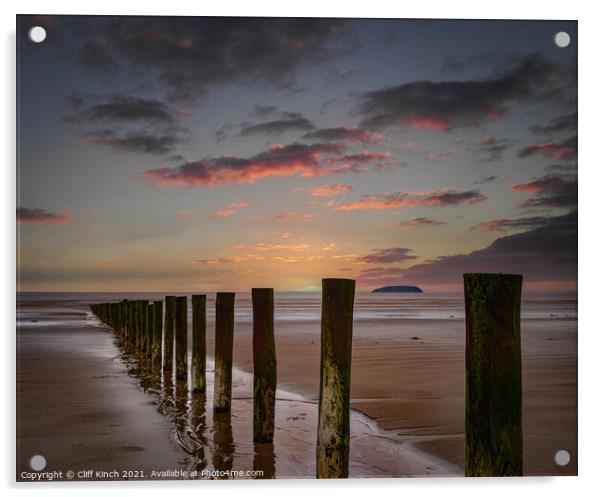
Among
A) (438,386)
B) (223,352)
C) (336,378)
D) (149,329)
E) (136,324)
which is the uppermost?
(336,378)

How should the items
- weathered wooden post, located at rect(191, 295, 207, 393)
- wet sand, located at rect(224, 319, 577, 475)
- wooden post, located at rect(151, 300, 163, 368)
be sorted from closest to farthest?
wet sand, located at rect(224, 319, 577, 475)
weathered wooden post, located at rect(191, 295, 207, 393)
wooden post, located at rect(151, 300, 163, 368)

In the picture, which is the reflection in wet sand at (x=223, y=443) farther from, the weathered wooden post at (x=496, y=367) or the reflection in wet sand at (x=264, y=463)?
the weathered wooden post at (x=496, y=367)

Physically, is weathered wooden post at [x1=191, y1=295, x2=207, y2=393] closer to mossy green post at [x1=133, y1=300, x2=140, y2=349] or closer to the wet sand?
the wet sand

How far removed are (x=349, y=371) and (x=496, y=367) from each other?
121 centimetres

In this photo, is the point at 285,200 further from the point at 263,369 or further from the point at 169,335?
the point at 169,335

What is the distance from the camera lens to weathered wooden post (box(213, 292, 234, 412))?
5.93 m

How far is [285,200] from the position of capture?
21.7ft

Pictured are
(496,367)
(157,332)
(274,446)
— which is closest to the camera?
(496,367)

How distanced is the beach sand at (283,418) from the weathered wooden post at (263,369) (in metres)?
0.16

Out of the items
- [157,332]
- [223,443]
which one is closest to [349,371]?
[223,443]

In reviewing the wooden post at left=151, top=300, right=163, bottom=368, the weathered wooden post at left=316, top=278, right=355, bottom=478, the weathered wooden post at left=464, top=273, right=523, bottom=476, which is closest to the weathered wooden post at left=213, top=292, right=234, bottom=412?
the weathered wooden post at left=316, top=278, right=355, bottom=478

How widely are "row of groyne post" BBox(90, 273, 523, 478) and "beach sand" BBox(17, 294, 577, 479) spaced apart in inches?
13.5
